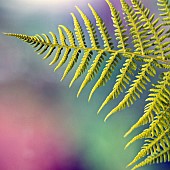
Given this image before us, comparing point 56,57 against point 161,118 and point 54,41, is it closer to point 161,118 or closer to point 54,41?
point 54,41

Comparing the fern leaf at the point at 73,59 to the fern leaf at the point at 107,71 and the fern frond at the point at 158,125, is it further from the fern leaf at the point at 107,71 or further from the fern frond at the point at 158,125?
the fern frond at the point at 158,125

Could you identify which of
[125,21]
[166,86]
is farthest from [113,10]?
[166,86]

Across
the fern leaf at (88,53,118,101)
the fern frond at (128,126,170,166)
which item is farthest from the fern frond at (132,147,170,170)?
the fern leaf at (88,53,118,101)

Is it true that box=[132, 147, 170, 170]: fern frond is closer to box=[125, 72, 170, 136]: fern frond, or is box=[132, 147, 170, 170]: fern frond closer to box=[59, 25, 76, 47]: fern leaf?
box=[125, 72, 170, 136]: fern frond

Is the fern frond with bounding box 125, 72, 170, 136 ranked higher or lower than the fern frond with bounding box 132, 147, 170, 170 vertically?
higher

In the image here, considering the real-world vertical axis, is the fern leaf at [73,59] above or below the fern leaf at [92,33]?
below

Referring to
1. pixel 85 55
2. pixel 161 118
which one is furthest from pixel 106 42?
pixel 161 118

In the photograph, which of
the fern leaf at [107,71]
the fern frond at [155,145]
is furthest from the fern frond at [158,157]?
the fern leaf at [107,71]

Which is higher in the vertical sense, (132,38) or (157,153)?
(132,38)

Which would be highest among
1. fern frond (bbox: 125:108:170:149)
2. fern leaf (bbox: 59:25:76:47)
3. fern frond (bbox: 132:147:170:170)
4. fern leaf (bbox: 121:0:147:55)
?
fern leaf (bbox: 121:0:147:55)
